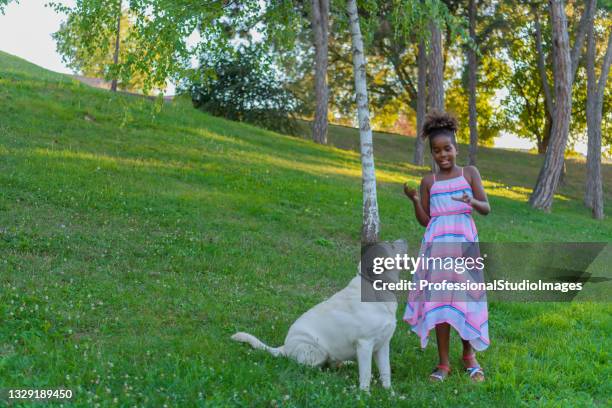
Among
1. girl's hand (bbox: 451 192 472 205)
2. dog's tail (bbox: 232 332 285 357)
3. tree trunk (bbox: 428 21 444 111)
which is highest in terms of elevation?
tree trunk (bbox: 428 21 444 111)

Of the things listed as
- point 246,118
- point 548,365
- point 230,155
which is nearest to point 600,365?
point 548,365

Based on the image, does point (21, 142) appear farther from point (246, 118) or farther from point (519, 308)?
point (246, 118)

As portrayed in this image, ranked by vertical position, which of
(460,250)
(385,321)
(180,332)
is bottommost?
(180,332)

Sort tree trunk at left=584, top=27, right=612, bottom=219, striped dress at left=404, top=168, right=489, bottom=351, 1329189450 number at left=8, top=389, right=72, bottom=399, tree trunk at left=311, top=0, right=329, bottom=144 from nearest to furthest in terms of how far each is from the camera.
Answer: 1329189450 number at left=8, top=389, right=72, bottom=399, striped dress at left=404, top=168, right=489, bottom=351, tree trunk at left=584, top=27, right=612, bottom=219, tree trunk at left=311, top=0, right=329, bottom=144

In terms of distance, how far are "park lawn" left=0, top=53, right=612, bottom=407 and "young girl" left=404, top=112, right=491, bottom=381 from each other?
43 centimetres

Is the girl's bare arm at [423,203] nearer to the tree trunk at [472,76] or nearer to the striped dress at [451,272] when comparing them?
the striped dress at [451,272]

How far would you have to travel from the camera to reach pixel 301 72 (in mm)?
34875

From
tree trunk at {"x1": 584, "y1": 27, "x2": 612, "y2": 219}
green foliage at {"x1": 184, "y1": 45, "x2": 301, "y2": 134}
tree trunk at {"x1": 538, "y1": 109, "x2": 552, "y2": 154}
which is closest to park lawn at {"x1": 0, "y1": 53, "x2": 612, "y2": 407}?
tree trunk at {"x1": 584, "y1": 27, "x2": 612, "y2": 219}

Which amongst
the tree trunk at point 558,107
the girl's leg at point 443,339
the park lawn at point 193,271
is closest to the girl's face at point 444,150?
the girl's leg at point 443,339

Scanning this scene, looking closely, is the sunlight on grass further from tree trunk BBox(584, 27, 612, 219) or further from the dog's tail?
tree trunk BBox(584, 27, 612, 219)

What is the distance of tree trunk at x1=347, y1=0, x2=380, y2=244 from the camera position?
1090 centimetres

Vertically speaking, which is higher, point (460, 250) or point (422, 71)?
point (422, 71)

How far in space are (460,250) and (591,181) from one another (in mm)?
20424

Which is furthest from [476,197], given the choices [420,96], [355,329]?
[420,96]
